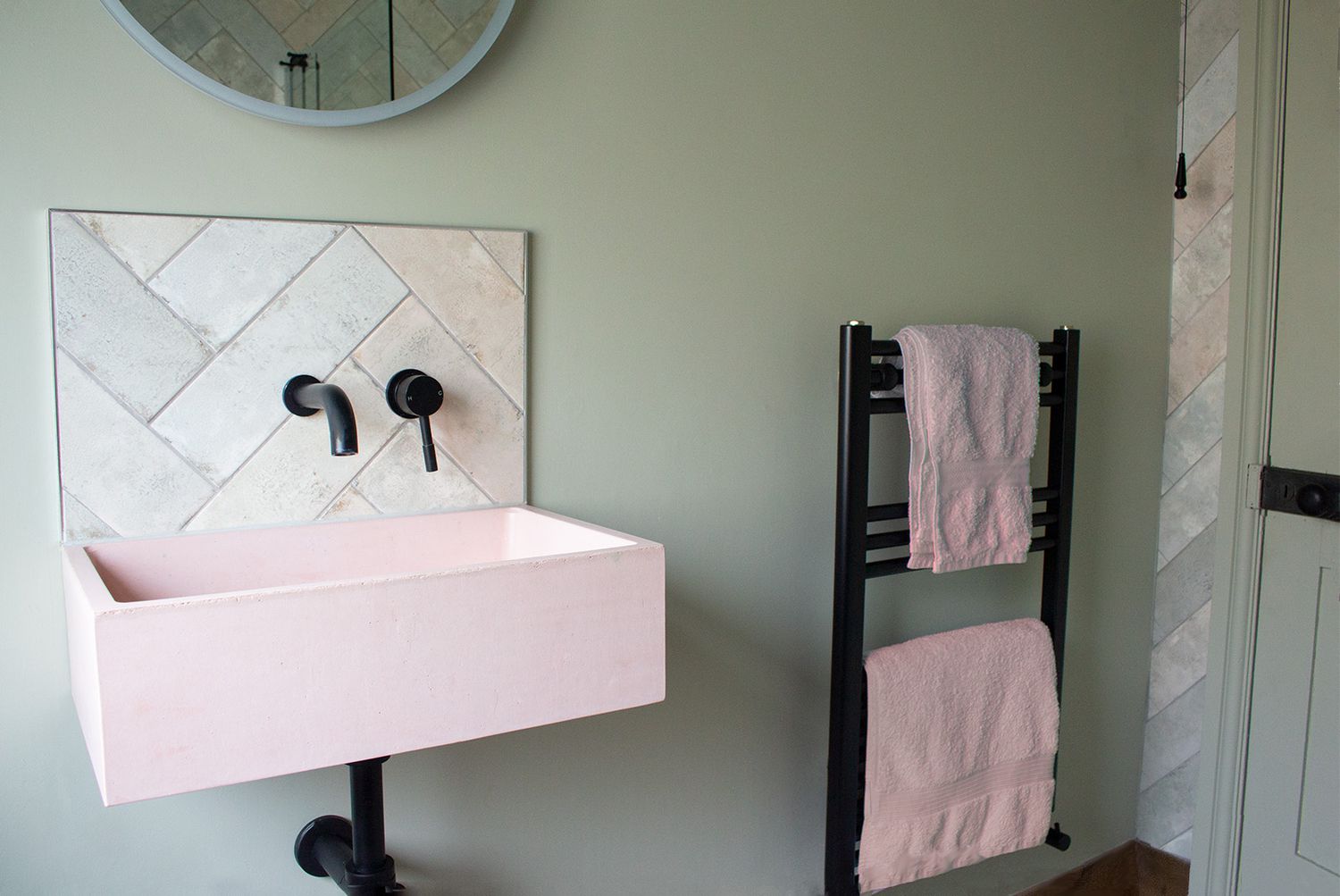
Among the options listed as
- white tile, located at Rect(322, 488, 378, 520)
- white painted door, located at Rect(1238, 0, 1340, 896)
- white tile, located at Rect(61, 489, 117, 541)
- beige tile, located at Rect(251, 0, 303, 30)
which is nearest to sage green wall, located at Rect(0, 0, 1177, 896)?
white tile, located at Rect(61, 489, 117, 541)

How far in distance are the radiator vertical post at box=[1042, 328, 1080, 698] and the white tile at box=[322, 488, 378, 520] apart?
1148 millimetres

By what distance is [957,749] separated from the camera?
1633 millimetres

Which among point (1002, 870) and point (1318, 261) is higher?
point (1318, 261)

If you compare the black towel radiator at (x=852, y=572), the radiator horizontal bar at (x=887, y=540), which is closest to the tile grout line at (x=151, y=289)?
the black towel radiator at (x=852, y=572)

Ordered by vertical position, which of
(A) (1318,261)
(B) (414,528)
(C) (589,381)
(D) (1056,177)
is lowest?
(B) (414,528)

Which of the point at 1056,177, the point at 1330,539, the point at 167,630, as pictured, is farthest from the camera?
the point at 1056,177

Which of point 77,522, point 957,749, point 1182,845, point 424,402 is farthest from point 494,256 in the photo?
point 1182,845

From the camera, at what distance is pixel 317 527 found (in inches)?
48.3

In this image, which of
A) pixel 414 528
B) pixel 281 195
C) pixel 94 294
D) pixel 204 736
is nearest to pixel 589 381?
pixel 414 528

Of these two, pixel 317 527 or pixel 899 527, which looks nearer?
pixel 317 527

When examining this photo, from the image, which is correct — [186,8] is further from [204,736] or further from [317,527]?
[204,736]

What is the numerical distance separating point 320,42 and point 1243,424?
158cm

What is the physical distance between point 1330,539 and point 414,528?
1450mm

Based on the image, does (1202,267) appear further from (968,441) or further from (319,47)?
(319,47)
